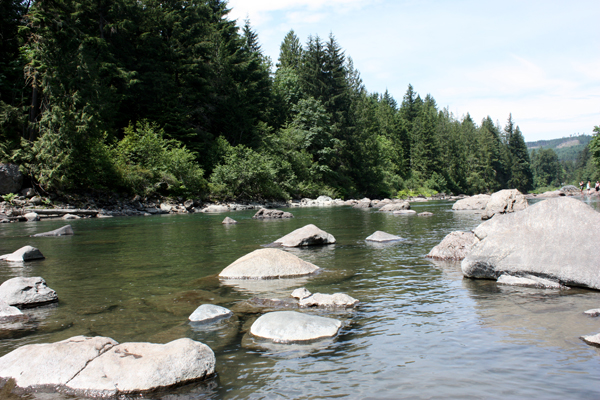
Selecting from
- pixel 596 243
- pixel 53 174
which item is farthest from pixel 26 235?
pixel 596 243

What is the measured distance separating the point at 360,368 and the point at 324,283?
3835 mm

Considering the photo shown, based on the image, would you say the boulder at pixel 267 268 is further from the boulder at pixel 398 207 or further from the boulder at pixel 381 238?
the boulder at pixel 398 207

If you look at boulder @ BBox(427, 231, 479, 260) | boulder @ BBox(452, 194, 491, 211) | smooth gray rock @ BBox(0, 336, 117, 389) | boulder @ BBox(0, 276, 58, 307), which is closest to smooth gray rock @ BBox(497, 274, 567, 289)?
boulder @ BBox(427, 231, 479, 260)

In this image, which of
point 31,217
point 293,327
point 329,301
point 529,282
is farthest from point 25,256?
Result: point 31,217

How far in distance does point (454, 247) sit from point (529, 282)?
3.19 meters

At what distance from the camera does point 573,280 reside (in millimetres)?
6852

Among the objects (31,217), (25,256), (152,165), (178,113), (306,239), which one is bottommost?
(306,239)

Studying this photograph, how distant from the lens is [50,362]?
3.92 m

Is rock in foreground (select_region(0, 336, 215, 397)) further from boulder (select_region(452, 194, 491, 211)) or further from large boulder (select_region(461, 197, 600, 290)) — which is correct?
boulder (select_region(452, 194, 491, 211))

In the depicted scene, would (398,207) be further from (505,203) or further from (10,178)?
(10,178)

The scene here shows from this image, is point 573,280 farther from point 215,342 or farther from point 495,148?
point 495,148

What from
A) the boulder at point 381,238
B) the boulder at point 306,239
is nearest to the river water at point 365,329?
the boulder at point 306,239

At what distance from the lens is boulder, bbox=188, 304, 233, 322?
5624 mm

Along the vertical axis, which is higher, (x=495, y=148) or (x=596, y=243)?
(x=495, y=148)
